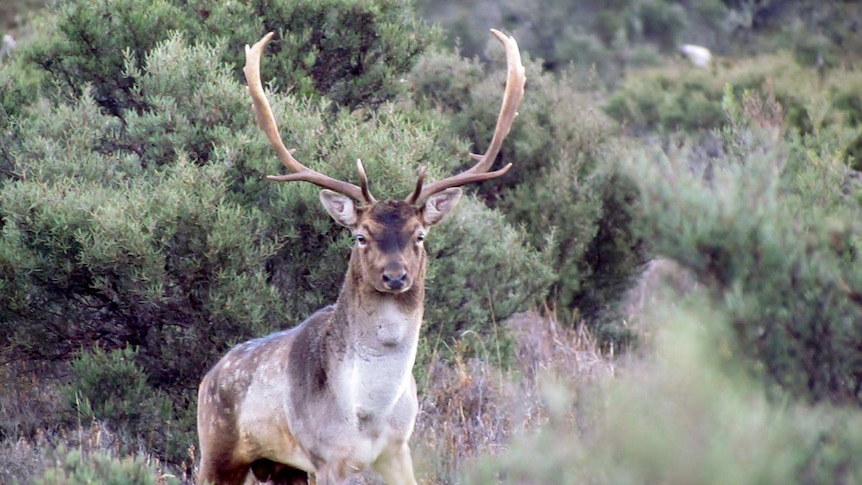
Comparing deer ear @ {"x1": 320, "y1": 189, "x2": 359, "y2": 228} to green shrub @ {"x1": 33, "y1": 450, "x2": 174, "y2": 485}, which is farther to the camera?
deer ear @ {"x1": 320, "y1": 189, "x2": 359, "y2": 228}

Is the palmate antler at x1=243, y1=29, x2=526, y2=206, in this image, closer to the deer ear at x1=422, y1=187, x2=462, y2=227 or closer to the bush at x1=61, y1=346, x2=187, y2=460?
the deer ear at x1=422, y1=187, x2=462, y2=227

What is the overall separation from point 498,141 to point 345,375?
5.91ft

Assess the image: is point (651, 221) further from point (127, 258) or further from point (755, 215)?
point (127, 258)

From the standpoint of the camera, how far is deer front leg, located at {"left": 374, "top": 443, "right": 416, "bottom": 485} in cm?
564

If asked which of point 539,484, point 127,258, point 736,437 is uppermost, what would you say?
point 736,437

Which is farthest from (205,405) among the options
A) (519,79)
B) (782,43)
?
(782,43)

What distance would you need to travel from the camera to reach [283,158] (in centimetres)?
654

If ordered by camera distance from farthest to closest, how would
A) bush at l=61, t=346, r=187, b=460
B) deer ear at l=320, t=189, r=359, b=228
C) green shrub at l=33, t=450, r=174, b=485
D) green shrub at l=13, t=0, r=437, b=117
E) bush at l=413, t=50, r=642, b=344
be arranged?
bush at l=413, t=50, r=642, b=344, green shrub at l=13, t=0, r=437, b=117, bush at l=61, t=346, r=187, b=460, deer ear at l=320, t=189, r=359, b=228, green shrub at l=33, t=450, r=174, b=485

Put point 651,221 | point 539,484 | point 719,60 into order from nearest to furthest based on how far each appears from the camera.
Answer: point 539,484, point 651,221, point 719,60

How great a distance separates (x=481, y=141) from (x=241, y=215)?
3.91 m

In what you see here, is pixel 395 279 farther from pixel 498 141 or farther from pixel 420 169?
pixel 498 141

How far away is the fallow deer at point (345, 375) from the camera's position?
5609mm

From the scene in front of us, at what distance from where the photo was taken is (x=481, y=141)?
10844 millimetres

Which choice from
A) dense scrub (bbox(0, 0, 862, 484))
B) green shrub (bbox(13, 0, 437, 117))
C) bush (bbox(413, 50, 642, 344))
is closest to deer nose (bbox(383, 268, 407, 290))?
dense scrub (bbox(0, 0, 862, 484))
